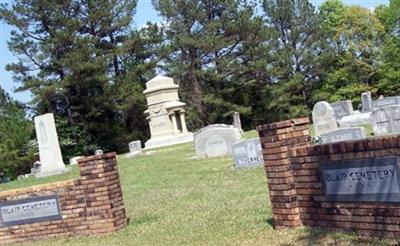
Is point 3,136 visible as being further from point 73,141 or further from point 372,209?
point 372,209

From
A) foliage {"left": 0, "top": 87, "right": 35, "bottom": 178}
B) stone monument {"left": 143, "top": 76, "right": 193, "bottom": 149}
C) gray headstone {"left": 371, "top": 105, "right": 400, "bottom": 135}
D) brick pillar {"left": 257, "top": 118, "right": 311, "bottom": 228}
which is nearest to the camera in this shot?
brick pillar {"left": 257, "top": 118, "right": 311, "bottom": 228}

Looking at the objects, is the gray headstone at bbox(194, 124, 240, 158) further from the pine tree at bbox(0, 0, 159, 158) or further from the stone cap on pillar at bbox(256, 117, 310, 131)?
the pine tree at bbox(0, 0, 159, 158)

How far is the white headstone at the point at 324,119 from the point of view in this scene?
19578 millimetres

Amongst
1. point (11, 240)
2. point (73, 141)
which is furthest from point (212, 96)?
point (11, 240)

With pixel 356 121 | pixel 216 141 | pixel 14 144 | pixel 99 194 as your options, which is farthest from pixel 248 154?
pixel 14 144

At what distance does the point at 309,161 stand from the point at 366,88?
152ft

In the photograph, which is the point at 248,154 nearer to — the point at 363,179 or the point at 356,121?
the point at 363,179

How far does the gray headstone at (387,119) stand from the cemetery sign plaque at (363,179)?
484 inches

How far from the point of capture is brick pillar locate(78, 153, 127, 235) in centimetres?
903

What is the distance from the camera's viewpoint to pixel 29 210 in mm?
9602

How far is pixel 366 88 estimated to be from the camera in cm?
5091

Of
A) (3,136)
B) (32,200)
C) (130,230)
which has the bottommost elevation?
(130,230)

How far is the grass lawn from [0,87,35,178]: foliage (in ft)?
68.3

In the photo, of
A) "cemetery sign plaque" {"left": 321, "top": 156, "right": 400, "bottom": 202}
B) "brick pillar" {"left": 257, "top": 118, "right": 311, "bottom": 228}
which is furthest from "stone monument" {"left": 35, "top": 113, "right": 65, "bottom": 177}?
"cemetery sign plaque" {"left": 321, "top": 156, "right": 400, "bottom": 202}
